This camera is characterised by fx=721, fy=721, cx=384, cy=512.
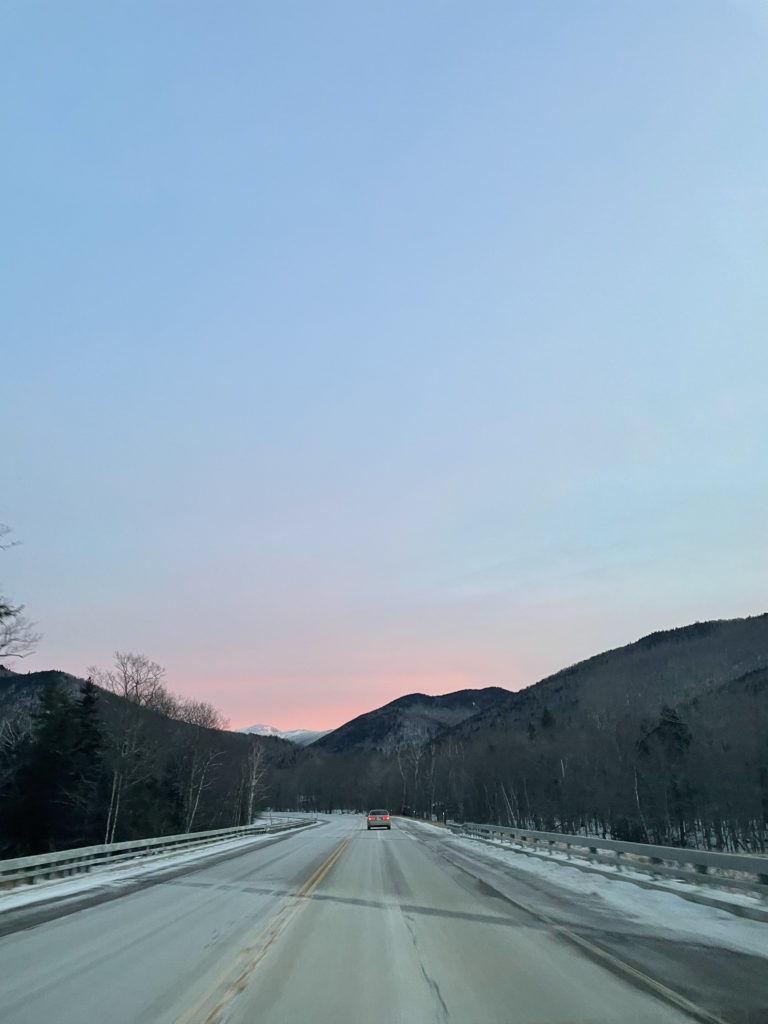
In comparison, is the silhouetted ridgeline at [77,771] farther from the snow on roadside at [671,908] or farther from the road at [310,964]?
the road at [310,964]

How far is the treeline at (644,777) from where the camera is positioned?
60219mm

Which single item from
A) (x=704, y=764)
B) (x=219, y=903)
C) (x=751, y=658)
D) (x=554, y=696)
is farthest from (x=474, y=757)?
(x=219, y=903)

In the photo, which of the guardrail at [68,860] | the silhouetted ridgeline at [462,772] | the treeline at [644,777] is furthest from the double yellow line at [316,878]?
the treeline at [644,777]

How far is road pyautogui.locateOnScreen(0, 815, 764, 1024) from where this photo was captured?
608cm

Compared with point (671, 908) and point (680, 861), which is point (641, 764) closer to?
point (680, 861)

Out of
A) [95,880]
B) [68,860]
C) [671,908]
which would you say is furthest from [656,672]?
[671,908]

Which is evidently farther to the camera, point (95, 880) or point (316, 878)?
point (95, 880)

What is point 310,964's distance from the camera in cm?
791

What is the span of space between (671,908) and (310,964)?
7610 mm

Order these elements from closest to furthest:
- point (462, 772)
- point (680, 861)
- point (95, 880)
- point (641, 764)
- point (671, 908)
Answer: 1. point (671, 908)
2. point (680, 861)
3. point (95, 880)
4. point (641, 764)
5. point (462, 772)

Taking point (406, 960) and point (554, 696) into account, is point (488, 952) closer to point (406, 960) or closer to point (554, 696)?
point (406, 960)

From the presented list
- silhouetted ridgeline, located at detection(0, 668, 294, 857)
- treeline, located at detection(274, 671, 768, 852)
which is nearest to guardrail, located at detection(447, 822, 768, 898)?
silhouetted ridgeline, located at detection(0, 668, 294, 857)

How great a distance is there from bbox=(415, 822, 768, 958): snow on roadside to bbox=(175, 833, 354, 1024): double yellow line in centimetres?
540

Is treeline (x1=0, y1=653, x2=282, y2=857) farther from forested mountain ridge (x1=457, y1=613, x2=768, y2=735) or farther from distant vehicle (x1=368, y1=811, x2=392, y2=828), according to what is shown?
forested mountain ridge (x1=457, y1=613, x2=768, y2=735)
